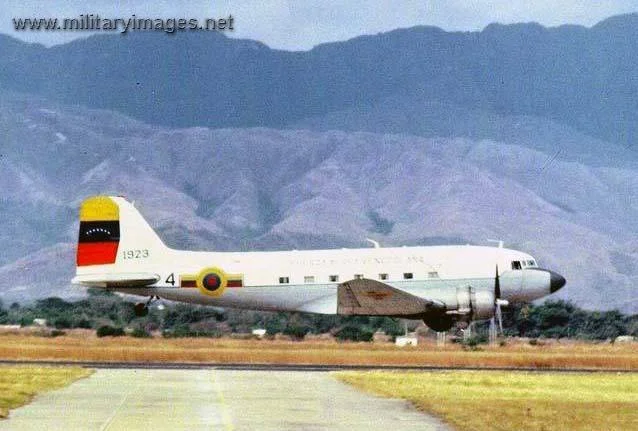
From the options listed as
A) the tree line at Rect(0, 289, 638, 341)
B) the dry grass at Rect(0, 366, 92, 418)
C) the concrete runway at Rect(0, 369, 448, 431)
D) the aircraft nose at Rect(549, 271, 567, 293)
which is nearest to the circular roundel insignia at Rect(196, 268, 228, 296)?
the dry grass at Rect(0, 366, 92, 418)

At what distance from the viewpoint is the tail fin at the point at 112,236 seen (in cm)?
8531

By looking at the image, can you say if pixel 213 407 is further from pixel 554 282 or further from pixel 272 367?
pixel 554 282

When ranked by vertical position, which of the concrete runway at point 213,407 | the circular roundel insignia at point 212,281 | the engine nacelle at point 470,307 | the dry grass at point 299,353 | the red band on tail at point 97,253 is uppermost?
the red band on tail at point 97,253

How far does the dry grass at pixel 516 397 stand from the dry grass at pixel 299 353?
12.2 metres

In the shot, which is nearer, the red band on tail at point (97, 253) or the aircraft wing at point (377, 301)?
the aircraft wing at point (377, 301)

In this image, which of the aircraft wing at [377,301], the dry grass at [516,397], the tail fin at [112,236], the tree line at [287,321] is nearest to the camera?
the dry grass at [516,397]

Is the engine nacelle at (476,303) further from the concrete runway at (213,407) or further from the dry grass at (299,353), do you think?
the concrete runway at (213,407)

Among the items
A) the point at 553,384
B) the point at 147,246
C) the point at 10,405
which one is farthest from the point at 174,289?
the point at 10,405

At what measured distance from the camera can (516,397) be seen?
52312 millimetres

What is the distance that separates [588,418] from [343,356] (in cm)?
4130

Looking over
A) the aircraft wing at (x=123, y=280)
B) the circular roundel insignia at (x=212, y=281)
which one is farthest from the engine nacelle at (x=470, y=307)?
the aircraft wing at (x=123, y=280)

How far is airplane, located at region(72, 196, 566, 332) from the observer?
265 feet

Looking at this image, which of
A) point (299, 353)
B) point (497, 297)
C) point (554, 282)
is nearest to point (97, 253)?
point (299, 353)

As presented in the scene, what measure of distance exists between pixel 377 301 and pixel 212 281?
29.4ft
